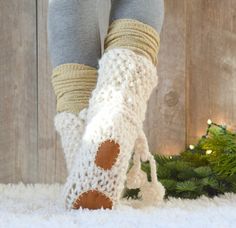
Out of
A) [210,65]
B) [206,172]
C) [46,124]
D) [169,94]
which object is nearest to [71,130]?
[206,172]

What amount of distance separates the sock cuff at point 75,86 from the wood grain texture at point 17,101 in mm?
723

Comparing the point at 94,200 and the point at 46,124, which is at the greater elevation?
the point at 46,124

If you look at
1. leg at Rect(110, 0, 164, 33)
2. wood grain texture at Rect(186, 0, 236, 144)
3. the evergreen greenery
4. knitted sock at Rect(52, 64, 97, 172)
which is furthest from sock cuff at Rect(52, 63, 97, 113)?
wood grain texture at Rect(186, 0, 236, 144)

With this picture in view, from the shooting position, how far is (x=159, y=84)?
1.74 metres

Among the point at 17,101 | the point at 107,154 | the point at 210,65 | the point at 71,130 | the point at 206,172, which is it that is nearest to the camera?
the point at 107,154

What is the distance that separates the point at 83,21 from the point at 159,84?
818 mm

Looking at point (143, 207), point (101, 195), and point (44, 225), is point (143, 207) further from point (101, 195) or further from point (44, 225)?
point (44, 225)

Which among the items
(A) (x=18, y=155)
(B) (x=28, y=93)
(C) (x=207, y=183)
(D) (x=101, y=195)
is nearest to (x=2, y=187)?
(A) (x=18, y=155)

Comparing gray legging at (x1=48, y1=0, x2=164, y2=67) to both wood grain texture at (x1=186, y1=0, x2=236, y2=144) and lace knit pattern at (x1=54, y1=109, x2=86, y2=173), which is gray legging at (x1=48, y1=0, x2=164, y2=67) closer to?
lace knit pattern at (x1=54, y1=109, x2=86, y2=173)

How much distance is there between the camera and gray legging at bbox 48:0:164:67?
944 mm

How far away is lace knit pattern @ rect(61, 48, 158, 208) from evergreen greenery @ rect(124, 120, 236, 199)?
1.45 ft

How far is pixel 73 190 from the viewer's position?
854 mm

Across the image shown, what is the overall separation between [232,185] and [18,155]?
2.29ft

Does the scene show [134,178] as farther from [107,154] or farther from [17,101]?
[17,101]
